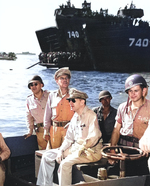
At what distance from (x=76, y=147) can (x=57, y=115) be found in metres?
1.08

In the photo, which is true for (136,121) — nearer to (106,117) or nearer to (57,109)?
(106,117)

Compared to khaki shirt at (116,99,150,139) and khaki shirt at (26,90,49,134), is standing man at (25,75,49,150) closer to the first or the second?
khaki shirt at (26,90,49,134)

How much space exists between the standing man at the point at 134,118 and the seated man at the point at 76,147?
18.9 inches

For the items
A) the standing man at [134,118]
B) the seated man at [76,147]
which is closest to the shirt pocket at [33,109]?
A: the seated man at [76,147]

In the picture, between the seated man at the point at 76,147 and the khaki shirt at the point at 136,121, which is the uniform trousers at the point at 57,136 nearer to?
the seated man at the point at 76,147

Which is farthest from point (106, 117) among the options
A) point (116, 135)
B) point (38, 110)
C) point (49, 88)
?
point (49, 88)

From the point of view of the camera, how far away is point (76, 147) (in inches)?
195

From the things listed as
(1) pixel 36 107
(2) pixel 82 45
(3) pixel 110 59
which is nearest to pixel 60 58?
(2) pixel 82 45

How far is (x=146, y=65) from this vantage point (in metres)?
41.4

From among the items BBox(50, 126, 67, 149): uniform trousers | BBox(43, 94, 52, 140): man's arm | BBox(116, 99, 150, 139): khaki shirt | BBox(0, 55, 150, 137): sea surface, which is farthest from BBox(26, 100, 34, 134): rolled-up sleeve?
BBox(0, 55, 150, 137): sea surface

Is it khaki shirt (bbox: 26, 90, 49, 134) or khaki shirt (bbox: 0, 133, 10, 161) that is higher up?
khaki shirt (bbox: 26, 90, 49, 134)

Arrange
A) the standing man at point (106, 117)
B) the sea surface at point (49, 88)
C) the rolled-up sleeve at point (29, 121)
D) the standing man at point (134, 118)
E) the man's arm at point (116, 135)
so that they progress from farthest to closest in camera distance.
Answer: the sea surface at point (49, 88)
the rolled-up sleeve at point (29, 121)
the standing man at point (106, 117)
the man's arm at point (116, 135)
the standing man at point (134, 118)

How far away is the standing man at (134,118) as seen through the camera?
16.3 feet

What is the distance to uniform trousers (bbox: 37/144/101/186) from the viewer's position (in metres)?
4.80
